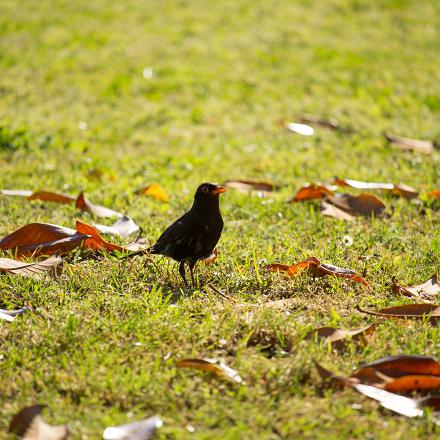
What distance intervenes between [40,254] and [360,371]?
2230 mm

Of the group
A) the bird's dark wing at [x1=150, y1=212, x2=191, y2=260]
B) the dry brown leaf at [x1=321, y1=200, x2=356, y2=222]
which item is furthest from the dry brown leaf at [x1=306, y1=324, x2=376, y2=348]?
the dry brown leaf at [x1=321, y1=200, x2=356, y2=222]

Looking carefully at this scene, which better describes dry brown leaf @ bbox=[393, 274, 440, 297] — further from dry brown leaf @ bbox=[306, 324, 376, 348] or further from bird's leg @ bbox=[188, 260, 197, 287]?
bird's leg @ bbox=[188, 260, 197, 287]

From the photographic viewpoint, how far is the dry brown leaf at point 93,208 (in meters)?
5.60

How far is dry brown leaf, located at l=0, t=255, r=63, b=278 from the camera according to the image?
14.3 feet

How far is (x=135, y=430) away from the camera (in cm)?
292

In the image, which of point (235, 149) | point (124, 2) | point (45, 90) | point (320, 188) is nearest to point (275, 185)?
point (320, 188)

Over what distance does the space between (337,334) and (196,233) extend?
106 cm

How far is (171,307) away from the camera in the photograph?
3.89 m

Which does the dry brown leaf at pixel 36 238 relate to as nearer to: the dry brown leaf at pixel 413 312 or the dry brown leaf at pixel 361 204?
the dry brown leaf at pixel 413 312

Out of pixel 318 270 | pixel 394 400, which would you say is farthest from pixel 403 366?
pixel 318 270

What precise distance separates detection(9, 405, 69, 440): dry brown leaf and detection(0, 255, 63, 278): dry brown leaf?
1405mm

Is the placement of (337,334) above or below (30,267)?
above

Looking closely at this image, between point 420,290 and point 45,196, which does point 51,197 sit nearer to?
point 45,196

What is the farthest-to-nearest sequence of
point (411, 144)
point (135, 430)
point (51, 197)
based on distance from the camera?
1. point (411, 144)
2. point (51, 197)
3. point (135, 430)
